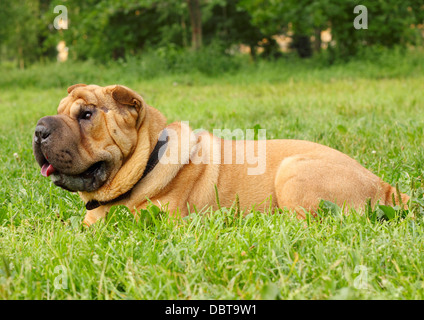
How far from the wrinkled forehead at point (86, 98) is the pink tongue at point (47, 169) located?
381mm

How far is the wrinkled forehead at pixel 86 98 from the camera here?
304cm

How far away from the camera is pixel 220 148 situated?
3.54 meters

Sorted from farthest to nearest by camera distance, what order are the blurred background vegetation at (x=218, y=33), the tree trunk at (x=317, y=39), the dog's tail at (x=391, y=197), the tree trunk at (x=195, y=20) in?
the tree trunk at (x=317, y=39) < the tree trunk at (x=195, y=20) < the blurred background vegetation at (x=218, y=33) < the dog's tail at (x=391, y=197)

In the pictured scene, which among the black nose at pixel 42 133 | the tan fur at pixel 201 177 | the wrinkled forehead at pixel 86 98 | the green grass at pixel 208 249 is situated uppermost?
the wrinkled forehead at pixel 86 98

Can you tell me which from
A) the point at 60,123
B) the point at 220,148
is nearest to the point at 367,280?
the point at 220,148

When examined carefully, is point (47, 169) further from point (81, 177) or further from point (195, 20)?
point (195, 20)

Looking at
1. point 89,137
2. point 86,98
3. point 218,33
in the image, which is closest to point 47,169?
point 89,137

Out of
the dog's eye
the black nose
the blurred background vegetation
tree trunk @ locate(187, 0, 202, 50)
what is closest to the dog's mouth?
the black nose

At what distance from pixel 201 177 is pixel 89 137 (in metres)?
0.85

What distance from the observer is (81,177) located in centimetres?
305

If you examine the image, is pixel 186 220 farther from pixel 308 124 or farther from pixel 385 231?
pixel 308 124

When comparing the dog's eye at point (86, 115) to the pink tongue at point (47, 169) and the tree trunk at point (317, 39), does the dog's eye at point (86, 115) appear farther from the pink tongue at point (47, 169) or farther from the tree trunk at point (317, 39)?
the tree trunk at point (317, 39)

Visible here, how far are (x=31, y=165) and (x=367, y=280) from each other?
354 centimetres

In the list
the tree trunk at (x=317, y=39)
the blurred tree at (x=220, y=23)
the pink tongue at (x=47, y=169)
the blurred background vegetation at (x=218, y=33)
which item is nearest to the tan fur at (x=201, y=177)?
the pink tongue at (x=47, y=169)
